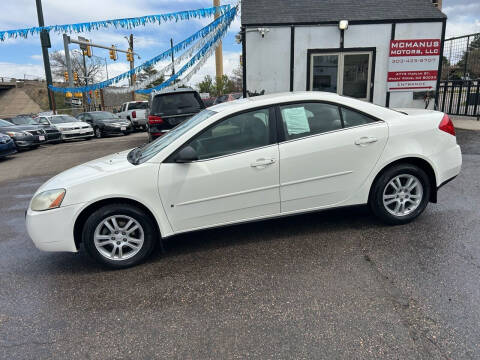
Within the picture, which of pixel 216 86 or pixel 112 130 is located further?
pixel 216 86

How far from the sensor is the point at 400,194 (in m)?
4.12

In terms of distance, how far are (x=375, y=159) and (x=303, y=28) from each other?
24.4 feet

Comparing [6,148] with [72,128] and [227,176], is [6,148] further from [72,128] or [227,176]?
[227,176]

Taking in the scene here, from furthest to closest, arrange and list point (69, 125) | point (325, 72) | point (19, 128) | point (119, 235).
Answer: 1. point (69, 125)
2. point (19, 128)
3. point (325, 72)
4. point (119, 235)

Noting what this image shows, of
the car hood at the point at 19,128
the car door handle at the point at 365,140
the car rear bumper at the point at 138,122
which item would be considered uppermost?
the car door handle at the point at 365,140

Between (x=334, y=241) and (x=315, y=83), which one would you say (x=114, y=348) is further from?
(x=315, y=83)

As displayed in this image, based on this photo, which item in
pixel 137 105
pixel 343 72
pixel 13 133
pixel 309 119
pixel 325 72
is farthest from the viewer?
pixel 137 105

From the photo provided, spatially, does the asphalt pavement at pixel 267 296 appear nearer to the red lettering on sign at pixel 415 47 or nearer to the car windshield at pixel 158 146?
the car windshield at pixel 158 146

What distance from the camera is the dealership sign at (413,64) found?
10.2 metres

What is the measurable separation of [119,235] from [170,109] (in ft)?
20.1

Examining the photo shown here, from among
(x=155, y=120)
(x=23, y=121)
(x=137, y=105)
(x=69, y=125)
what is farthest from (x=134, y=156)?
(x=137, y=105)

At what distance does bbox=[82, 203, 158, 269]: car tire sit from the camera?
348 centimetres

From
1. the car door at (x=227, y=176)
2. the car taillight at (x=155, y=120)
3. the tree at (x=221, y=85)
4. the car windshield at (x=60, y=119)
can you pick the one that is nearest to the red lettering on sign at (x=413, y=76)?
the car taillight at (x=155, y=120)

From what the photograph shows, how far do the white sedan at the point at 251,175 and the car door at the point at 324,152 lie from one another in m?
0.01
